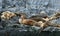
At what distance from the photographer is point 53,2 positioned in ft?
6.89

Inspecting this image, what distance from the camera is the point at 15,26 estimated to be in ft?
4.72

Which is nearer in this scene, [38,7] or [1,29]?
[1,29]

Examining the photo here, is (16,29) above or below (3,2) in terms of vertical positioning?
below

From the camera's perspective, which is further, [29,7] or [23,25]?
[29,7]

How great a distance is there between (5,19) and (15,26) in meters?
0.17

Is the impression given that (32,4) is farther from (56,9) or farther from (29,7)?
(56,9)

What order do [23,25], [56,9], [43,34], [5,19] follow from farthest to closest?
1. [56,9]
2. [5,19]
3. [23,25]
4. [43,34]

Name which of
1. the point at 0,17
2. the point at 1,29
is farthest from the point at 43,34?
the point at 0,17

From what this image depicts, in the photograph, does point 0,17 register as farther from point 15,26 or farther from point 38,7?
point 38,7

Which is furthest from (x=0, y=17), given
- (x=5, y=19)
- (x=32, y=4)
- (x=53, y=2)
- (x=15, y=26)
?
(x=53, y=2)

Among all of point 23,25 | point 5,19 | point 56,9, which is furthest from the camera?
point 56,9

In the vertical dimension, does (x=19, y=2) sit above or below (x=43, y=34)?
above

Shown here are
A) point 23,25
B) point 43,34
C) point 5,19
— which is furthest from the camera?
point 5,19

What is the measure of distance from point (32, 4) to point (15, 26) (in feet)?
2.28
